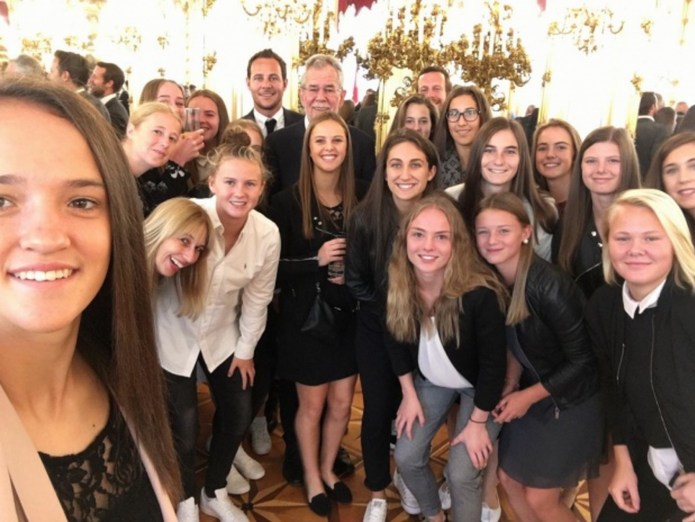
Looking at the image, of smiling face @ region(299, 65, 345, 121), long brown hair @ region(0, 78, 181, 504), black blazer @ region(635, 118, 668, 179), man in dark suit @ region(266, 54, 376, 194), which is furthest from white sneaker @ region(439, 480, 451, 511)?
black blazer @ region(635, 118, 668, 179)

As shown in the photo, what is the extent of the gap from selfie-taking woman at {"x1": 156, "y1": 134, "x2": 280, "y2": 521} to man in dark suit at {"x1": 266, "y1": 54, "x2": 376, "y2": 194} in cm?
71

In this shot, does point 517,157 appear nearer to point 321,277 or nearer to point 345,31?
point 321,277

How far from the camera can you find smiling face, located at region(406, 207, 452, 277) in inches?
82.0

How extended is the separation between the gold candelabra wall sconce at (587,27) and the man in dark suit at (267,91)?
4223 millimetres

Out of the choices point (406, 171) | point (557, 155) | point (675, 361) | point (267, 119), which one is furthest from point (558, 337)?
point (267, 119)

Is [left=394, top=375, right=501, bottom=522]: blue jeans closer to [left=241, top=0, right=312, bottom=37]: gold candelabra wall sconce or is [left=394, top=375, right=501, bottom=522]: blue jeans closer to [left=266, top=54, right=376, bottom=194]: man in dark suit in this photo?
[left=266, top=54, right=376, bottom=194]: man in dark suit

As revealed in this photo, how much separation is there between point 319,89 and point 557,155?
137cm

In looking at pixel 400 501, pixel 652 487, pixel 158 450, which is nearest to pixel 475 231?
pixel 652 487

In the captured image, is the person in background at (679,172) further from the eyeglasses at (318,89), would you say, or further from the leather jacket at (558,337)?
the eyeglasses at (318,89)

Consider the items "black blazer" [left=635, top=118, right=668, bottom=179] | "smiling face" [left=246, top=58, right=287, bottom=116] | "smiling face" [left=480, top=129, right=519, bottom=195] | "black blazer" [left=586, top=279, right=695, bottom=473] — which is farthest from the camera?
"black blazer" [left=635, top=118, right=668, bottom=179]

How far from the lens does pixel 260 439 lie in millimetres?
2955

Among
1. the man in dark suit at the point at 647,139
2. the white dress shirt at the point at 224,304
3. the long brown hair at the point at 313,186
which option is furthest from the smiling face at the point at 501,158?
the man in dark suit at the point at 647,139

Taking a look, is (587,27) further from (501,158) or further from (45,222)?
(45,222)

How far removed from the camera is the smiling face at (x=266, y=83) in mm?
3486
